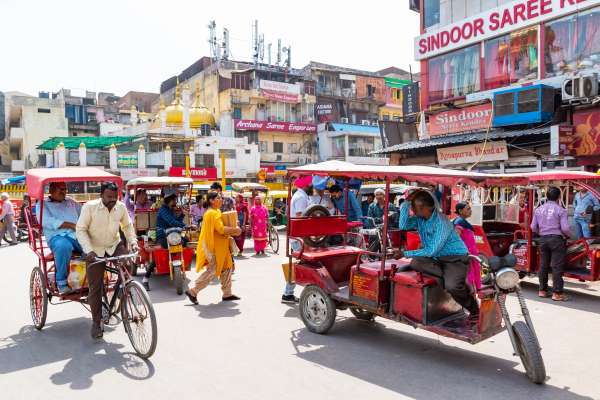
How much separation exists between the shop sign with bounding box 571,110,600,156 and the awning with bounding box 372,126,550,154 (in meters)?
0.82

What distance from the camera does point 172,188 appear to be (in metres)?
12.0

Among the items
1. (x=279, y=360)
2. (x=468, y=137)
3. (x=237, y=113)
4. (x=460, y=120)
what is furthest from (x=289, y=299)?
(x=237, y=113)

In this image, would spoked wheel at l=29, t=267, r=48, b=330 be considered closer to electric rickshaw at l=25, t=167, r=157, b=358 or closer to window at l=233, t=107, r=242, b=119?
electric rickshaw at l=25, t=167, r=157, b=358

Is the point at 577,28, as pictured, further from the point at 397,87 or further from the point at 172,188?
the point at 397,87

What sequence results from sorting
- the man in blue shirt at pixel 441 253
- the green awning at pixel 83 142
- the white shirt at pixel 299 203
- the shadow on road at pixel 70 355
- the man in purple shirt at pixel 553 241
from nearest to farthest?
the shadow on road at pixel 70 355
the man in blue shirt at pixel 441 253
the man in purple shirt at pixel 553 241
the white shirt at pixel 299 203
the green awning at pixel 83 142

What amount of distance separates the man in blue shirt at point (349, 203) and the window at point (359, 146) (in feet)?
131

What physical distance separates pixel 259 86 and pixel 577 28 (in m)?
37.5

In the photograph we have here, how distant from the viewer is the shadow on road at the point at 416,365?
4301mm

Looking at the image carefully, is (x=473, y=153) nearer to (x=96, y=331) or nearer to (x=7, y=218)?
(x=96, y=331)

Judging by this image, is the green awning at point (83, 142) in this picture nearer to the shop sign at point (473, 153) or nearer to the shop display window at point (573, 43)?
the shop sign at point (473, 153)

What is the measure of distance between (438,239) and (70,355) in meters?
4.27

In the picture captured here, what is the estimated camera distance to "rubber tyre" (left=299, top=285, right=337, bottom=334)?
5.96m

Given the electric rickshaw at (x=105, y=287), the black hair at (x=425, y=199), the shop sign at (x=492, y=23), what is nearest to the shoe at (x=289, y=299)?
the electric rickshaw at (x=105, y=287)

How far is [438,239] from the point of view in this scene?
500cm
